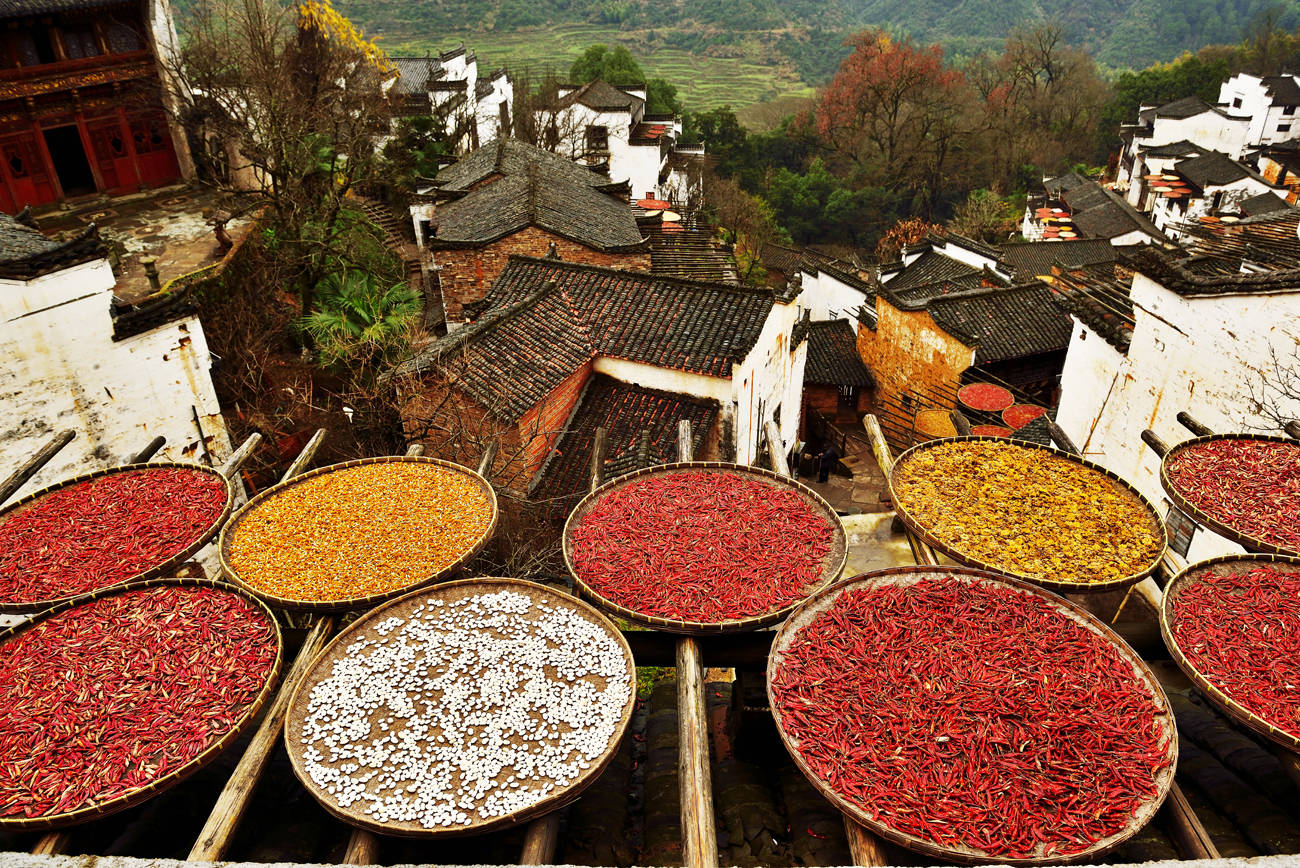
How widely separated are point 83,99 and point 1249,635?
2657 cm

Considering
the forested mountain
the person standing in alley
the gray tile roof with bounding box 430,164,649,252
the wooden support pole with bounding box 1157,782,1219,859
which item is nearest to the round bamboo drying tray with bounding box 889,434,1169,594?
the wooden support pole with bounding box 1157,782,1219,859

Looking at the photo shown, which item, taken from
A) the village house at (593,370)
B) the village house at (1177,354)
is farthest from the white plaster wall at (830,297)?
the village house at (1177,354)

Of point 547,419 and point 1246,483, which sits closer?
point 1246,483

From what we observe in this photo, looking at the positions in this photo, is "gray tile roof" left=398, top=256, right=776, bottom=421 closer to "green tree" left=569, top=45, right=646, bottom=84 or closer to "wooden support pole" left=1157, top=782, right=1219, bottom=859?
"wooden support pole" left=1157, top=782, right=1219, bottom=859

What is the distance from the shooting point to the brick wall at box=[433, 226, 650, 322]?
58.3 ft

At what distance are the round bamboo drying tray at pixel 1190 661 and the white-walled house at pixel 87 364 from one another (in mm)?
12005

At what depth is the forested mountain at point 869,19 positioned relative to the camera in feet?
253

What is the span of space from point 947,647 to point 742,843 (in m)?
1.70

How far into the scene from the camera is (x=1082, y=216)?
1567 inches

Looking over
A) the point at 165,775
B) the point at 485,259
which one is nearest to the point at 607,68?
the point at 485,259

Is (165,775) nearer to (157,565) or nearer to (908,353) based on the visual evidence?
(157,565)

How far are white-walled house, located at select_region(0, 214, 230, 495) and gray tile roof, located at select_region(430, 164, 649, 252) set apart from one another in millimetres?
7135

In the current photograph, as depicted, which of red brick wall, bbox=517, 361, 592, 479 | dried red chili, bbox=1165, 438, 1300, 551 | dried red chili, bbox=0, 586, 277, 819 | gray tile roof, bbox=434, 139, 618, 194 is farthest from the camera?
gray tile roof, bbox=434, 139, 618, 194

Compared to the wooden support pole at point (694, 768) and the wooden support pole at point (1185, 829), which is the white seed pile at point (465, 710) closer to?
the wooden support pole at point (694, 768)
